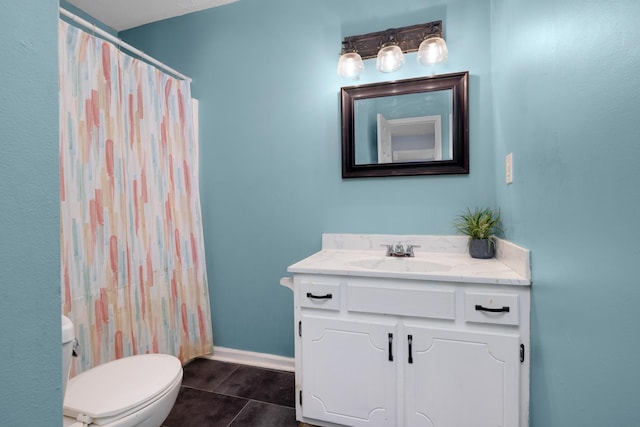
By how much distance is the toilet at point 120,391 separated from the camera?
3.25ft

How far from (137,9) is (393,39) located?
188 centimetres

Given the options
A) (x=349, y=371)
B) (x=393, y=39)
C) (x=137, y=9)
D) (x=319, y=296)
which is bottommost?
(x=349, y=371)

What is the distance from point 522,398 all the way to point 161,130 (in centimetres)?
233

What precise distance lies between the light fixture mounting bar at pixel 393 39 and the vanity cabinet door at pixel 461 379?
62.6 inches

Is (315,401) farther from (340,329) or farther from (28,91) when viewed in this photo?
(28,91)

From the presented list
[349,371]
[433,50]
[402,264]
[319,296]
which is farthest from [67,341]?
[433,50]

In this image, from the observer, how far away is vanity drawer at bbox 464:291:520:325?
118 cm

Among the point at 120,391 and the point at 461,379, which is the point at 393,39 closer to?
the point at 461,379

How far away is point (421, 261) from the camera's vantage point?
5.48 ft

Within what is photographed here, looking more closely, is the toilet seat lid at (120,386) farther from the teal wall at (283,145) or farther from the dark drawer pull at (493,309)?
the dark drawer pull at (493,309)

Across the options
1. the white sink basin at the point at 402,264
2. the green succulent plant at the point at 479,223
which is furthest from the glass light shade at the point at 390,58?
the white sink basin at the point at 402,264

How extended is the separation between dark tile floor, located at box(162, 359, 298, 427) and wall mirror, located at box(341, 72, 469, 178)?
1374 mm

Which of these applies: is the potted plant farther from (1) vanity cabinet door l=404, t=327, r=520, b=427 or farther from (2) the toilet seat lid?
(2) the toilet seat lid

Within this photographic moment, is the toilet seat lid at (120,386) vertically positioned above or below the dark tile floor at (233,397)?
above
